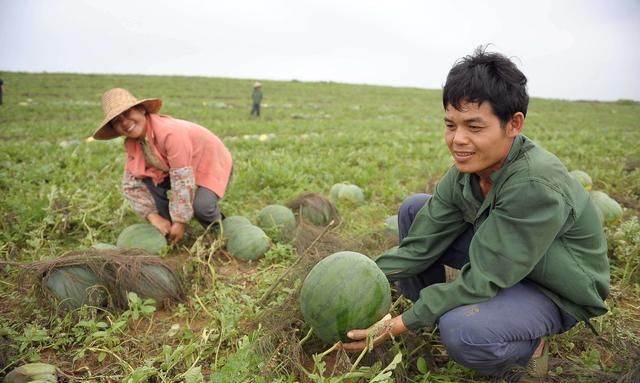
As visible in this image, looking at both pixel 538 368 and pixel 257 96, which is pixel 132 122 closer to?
pixel 538 368

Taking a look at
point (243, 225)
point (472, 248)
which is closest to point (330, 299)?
point (472, 248)

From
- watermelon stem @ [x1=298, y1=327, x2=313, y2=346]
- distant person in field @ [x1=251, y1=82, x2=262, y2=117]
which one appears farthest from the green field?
distant person in field @ [x1=251, y1=82, x2=262, y2=117]

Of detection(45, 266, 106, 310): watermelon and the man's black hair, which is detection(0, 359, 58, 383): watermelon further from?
the man's black hair

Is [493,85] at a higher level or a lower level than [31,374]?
higher

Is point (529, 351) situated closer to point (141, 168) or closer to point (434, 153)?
point (141, 168)

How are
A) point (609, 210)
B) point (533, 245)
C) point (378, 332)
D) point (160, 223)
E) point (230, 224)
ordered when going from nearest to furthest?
point (533, 245) → point (378, 332) → point (160, 223) → point (230, 224) → point (609, 210)

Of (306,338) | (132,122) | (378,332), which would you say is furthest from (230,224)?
(378,332)

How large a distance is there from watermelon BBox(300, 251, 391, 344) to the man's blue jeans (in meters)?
0.33

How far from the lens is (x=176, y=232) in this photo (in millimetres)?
3723

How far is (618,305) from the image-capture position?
3.04 metres

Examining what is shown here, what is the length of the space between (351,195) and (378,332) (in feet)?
9.92

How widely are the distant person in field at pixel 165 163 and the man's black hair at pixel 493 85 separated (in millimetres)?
2364

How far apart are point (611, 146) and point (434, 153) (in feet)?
13.1

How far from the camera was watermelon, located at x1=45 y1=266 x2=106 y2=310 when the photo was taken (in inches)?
109
